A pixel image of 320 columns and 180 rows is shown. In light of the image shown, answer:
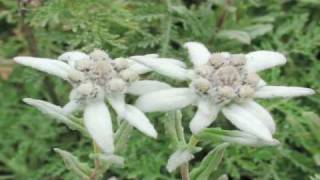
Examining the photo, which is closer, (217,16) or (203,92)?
(203,92)

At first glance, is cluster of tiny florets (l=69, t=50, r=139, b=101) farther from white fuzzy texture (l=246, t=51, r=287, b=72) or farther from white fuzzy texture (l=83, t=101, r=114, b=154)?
white fuzzy texture (l=246, t=51, r=287, b=72)

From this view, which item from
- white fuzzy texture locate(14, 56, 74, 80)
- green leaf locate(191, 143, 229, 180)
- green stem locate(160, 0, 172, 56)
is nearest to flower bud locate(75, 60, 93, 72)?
white fuzzy texture locate(14, 56, 74, 80)

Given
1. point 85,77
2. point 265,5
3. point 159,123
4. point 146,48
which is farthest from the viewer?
point 265,5

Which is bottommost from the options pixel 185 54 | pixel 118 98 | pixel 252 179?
pixel 252 179

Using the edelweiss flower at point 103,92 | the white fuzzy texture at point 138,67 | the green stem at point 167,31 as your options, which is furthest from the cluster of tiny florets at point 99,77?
the green stem at point 167,31

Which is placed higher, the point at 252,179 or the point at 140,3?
the point at 140,3

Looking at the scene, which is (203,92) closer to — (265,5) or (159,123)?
(159,123)

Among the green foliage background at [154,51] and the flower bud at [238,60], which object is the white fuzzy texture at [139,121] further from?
the green foliage background at [154,51]

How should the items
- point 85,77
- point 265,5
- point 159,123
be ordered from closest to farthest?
1. point 85,77
2. point 159,123
3. point 265,5

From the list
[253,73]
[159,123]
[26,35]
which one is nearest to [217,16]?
[159,123]
